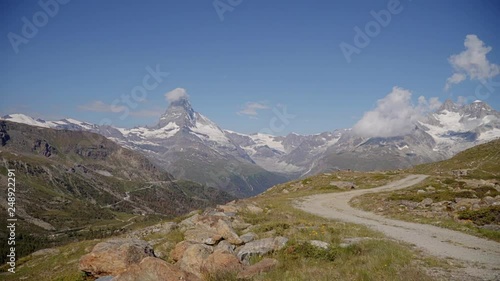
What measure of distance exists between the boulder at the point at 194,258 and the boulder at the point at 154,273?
236 cm

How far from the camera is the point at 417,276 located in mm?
12516

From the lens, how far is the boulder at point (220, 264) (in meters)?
14.6

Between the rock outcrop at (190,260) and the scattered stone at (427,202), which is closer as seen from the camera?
the rock outcrop at (190,260)

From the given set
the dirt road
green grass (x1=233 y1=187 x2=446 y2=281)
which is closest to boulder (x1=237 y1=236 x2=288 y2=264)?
green grass (x1=233 y1=187 x2=446 y2=281)

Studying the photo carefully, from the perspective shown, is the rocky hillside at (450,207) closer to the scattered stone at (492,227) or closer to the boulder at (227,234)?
the scattered stone at (492,227)

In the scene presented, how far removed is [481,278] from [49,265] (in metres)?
33.1

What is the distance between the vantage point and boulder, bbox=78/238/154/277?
1648 cm

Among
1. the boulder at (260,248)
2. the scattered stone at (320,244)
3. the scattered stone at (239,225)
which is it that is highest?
the scattered stone at (239,225)

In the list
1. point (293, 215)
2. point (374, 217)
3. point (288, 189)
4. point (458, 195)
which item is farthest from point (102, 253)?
point (288, 189)

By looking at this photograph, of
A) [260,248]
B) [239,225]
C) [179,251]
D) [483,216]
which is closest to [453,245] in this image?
[483,216]

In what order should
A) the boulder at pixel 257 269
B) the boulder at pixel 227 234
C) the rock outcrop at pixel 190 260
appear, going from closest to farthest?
the rock outcrop at pixel 190 260, the boulder at pixel 257 269, the boulder at pixel 227 234

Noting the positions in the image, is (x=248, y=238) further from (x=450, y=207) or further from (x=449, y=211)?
(x=450, y=207)

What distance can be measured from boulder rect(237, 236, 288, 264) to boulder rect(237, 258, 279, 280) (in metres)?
1.95

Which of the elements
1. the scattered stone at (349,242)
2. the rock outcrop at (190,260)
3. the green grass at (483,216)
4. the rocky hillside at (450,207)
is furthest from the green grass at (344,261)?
the green grass at (483,216)
